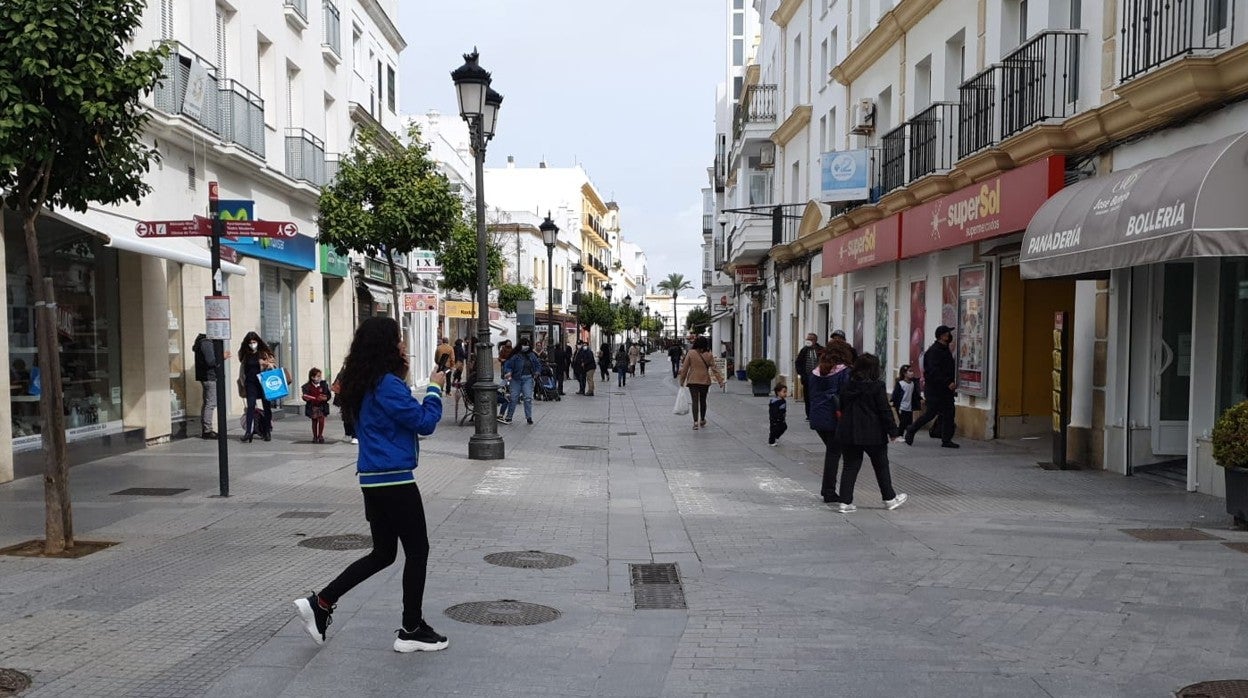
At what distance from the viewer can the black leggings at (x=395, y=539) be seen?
16.7 ft

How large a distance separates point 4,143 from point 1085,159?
11.1m

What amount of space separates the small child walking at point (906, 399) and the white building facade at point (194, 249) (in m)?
9.93

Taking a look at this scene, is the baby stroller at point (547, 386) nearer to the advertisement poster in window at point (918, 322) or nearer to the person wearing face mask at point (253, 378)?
the advertisement poster in window at point (918, 322)

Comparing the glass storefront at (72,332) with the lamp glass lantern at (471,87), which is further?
the lamp glass lantern at (471,87)

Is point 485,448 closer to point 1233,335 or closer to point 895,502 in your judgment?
point 895,502

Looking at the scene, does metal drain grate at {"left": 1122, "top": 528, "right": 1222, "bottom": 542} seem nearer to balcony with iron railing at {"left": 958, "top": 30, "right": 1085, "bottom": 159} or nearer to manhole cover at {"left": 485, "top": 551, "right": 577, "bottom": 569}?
manhole cover at {"left": 485, "top": 551, "right": 577, "bottom": 569}

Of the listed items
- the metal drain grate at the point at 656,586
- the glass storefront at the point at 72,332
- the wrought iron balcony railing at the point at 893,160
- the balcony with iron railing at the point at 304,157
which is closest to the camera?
the metal drain grate at the point at 656,586

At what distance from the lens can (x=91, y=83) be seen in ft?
23.1

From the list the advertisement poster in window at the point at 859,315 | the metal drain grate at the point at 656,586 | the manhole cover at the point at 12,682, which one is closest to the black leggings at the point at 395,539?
the manhole cover at the point at 12,682

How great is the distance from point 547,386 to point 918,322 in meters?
11.0

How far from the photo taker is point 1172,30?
9.84 metres

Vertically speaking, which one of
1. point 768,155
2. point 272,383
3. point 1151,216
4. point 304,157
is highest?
point 768,155

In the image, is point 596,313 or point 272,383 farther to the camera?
point 596,313

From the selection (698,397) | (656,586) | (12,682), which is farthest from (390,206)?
(12,682)
